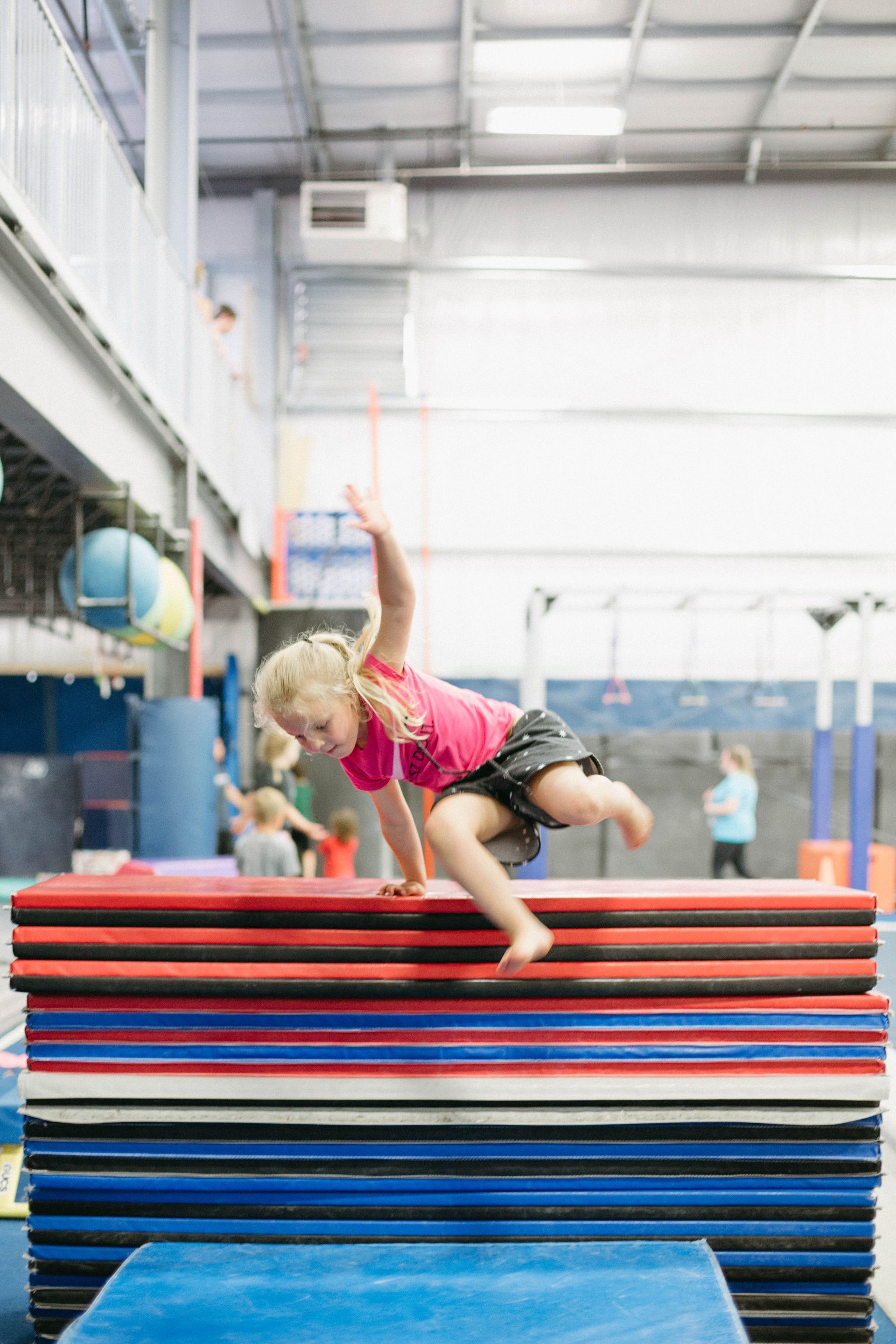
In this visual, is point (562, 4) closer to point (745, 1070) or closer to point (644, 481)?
point (644, 481)

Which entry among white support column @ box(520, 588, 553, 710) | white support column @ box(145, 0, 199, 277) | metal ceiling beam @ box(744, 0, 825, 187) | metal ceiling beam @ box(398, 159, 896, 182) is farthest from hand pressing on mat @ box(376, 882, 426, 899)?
metal ceiling beam @ box(398, 159, 896, 182)

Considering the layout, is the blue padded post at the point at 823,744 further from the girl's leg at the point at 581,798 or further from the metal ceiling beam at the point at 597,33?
the girl's leg at the point at 581,798

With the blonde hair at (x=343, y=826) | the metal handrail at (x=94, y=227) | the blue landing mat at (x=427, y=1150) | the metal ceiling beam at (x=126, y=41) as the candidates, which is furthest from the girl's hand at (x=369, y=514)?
the metal ceiling beam at (x=126, y=41)

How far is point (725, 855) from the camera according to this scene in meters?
7.04

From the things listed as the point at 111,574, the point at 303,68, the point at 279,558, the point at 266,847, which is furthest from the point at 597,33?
the point at 266,847

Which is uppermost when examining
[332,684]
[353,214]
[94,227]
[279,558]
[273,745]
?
[353,214]

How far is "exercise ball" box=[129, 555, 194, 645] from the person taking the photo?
5.06 metres

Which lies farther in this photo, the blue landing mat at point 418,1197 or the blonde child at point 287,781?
the blonde child at point 287,781

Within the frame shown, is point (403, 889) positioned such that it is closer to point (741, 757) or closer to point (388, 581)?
point (388, 581)

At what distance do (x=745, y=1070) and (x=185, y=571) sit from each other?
190 inches

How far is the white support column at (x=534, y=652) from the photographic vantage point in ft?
18.3

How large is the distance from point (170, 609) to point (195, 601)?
72 centimetres

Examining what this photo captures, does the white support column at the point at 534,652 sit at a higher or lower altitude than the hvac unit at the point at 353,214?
lower

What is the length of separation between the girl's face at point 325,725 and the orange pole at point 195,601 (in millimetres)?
4143
